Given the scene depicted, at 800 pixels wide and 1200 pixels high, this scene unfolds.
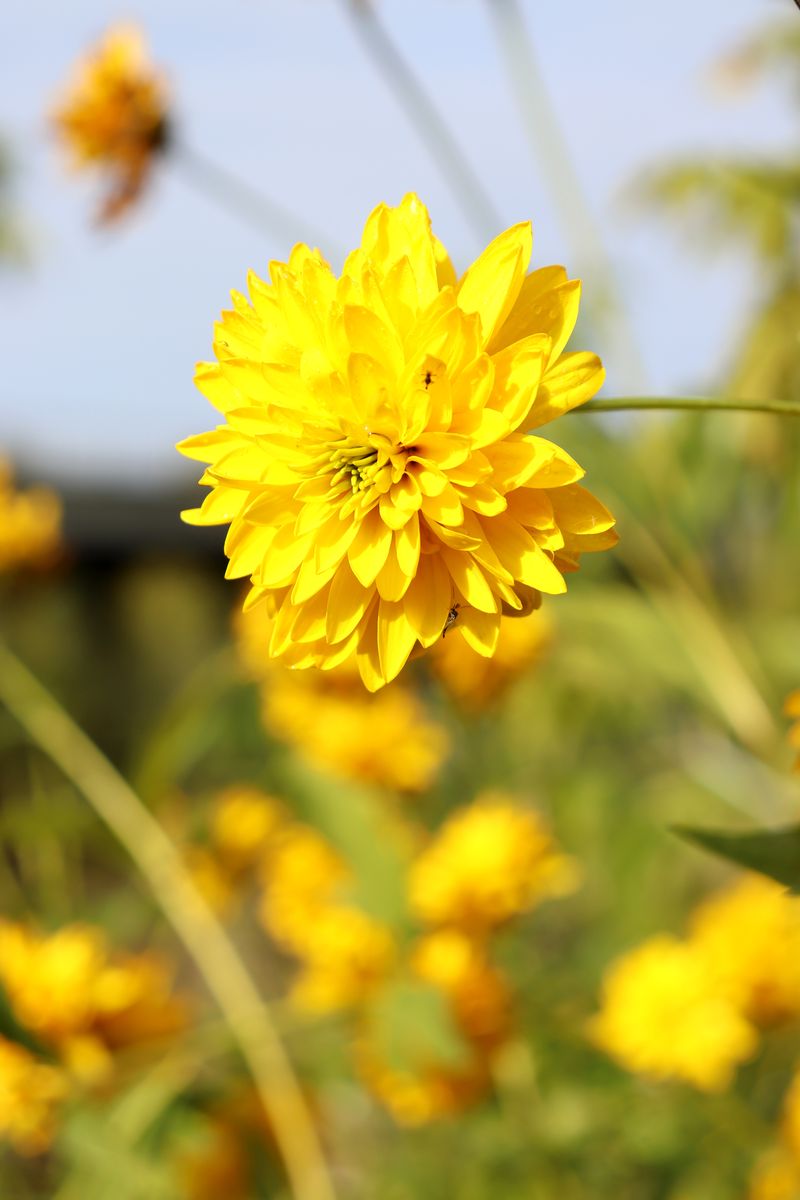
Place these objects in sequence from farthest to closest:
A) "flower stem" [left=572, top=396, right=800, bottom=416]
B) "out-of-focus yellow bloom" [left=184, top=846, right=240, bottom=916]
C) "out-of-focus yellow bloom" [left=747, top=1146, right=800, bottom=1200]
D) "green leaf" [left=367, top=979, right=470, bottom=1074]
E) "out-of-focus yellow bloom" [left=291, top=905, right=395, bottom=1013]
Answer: "out-of-focus yellow bloom" [left=184, top=846, right=240, bottom=916] → "out-of-focus yellow bloom" [left=291, top=905, right=395, bottom=1013] → "out-of-focus yellow bloom" [left=747, top=1146, right=800, bottom=1200] → "green leaf" [left=367, top=979, right=470, bottom=1074] → "flower stem" [left=572, top=396, right=800, bottom=416]

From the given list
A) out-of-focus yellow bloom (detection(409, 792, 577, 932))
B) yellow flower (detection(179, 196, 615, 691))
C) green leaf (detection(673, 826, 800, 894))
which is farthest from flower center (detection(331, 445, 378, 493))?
out-of-focus yellow bloom (detection(409, 792, 577, 932))

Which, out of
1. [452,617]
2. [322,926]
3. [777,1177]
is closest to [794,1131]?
[777,1177]

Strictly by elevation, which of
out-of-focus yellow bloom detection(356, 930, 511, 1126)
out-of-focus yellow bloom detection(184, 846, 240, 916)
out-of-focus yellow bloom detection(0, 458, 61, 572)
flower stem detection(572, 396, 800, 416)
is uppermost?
flower stem detection(572, 396, 800, 416)

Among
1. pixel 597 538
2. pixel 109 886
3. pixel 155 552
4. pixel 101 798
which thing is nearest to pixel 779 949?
pixel 101 798

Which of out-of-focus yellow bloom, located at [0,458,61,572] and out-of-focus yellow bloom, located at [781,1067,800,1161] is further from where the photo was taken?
out-of-focus yellow bloom, located at [0,458,61,572]

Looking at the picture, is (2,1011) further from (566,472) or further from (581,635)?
(581,635)

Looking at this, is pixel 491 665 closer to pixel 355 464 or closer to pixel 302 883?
pixel 302 883

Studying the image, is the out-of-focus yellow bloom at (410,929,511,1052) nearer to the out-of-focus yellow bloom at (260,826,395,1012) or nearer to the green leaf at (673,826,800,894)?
the out-of-focus yellow bloom at (260,826,395,1012)
